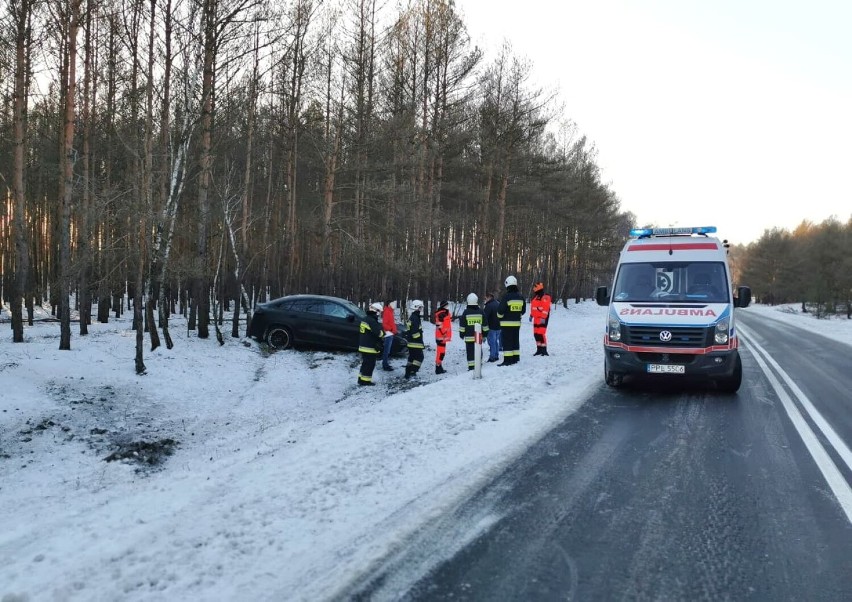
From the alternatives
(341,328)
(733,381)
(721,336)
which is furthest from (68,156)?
(733,381)

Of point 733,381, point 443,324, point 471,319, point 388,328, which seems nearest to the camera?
point 733,381

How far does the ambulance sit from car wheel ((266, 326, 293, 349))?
358 inches

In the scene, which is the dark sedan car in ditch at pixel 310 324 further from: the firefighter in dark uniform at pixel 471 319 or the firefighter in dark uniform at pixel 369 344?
the firefighter in dark uniform at pixel 369 344

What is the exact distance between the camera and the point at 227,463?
5.71 meters

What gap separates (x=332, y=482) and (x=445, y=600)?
1955 millimetres

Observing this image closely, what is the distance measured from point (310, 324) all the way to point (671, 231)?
9.46 m

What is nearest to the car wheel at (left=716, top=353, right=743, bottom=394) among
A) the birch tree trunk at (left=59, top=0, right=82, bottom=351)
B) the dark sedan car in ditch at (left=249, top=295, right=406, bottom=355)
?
the dark sedan car in ditch at (left=249, top=295, right=406, bottom=355)

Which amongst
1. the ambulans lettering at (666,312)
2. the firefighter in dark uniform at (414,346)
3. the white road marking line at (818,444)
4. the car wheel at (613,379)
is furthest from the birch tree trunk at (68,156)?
the white road marking line at (818,444)

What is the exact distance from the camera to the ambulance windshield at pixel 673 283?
902 centimetres

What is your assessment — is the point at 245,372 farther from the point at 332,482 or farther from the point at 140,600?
the point at 140,600

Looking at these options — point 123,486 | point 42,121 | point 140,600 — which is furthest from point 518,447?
point 42,121

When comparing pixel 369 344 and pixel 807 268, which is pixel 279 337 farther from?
pixel 807 268

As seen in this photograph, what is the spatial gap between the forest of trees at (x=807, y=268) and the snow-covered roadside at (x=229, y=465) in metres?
46.7

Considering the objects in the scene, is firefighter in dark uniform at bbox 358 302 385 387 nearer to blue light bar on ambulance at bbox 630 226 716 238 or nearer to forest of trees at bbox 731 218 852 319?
blue light bar on ambulance at bbox 630 226 716 238
